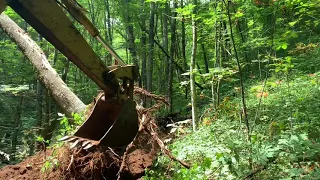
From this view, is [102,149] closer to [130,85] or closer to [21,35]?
[130,85]

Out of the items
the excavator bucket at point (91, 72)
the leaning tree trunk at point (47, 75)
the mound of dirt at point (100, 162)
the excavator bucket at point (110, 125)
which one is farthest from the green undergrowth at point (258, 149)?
the leaning tree trunk at point (47, 75)

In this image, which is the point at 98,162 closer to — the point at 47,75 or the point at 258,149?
the point at 258,149

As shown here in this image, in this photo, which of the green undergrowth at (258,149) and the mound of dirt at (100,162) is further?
the mound of dirt at (100,162)

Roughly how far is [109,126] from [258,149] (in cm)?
171

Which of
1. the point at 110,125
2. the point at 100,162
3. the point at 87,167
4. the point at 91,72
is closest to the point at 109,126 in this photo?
the point at 110,125

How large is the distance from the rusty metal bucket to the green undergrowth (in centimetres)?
59

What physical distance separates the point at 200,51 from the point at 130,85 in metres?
12.1

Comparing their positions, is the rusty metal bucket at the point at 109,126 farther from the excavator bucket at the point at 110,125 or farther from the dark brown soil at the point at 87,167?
the dark brown soil at the point at 87,167

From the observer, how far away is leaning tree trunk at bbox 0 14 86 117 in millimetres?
5480

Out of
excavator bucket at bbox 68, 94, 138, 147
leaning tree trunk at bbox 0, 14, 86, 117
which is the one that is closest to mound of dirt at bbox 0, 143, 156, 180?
excavator bucket at bbox 68, 94, 138, 147

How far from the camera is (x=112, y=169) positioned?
12.5 feet

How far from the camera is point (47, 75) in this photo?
589 centimetres

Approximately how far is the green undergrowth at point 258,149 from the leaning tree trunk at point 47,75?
7.33ft

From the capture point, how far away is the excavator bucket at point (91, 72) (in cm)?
248
